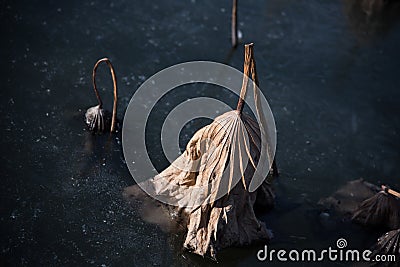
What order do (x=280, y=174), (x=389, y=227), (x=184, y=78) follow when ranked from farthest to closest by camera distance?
(x=184, y=78), (x=280, y=174), (x=389, y=227)

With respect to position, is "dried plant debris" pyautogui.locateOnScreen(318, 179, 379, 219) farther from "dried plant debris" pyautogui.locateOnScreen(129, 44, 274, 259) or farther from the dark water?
"dried plant debris" pyautogui.locateOnScreen(129, 44, 274, 259)

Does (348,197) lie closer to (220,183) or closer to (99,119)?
(220,183)

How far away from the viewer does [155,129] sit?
7664 millimetres

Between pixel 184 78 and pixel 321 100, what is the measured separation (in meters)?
1.76

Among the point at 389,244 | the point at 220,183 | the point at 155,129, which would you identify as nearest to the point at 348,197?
the point at 389,244

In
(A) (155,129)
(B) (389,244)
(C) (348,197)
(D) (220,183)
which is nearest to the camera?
(D) (220,183)

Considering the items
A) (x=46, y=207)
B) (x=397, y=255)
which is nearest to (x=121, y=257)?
(x=46, y=207)

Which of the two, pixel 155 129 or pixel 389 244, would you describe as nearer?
pixel 389 244

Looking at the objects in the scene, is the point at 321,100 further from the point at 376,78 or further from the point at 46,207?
the point at 46,207

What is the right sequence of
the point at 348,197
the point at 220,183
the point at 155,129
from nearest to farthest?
the point at 220,183 → the point at 348,197 → the point at 155,129

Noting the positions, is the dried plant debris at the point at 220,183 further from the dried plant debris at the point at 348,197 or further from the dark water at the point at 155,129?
the dried plant debris at the point at 348,197

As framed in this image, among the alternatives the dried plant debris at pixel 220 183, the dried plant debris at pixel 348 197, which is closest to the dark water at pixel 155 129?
the dried plant debris at pixel 348 197

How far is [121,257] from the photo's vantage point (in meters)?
6.41

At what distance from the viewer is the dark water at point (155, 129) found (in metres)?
6.59
